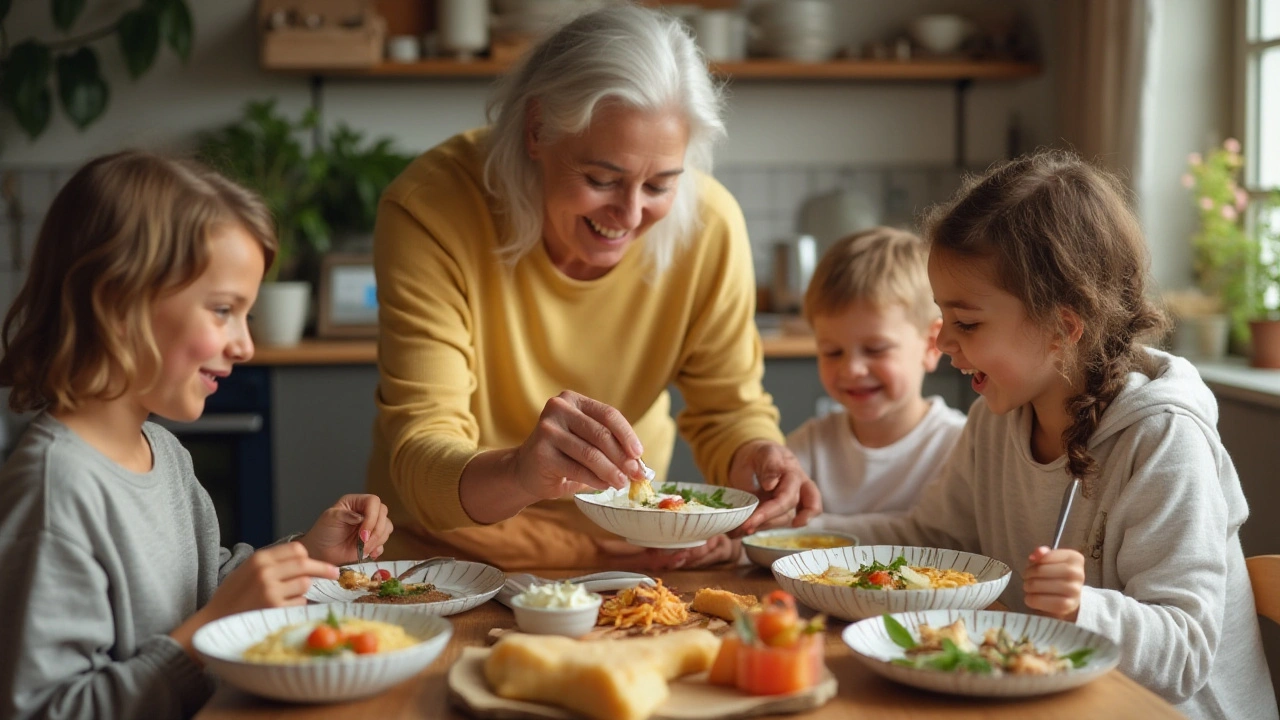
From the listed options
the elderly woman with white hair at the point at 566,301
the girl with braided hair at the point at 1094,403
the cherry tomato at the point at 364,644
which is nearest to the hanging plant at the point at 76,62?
the elderly woman with white hair at the point at 566,301

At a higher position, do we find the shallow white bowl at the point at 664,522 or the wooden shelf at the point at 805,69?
the wooden shelf at the point at 805,69

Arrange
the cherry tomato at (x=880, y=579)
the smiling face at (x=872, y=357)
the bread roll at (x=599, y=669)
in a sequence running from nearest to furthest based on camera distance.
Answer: the bread roll at (x=599, y=669)
the cherry tomato at (x=880, y=579)
the smiling face at (x=872, y=357)

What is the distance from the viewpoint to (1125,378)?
5.25 feet

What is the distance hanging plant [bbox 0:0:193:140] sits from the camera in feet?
12.3

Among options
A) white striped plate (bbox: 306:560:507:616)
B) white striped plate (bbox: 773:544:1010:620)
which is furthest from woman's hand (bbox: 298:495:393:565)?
white striped plate (bbox: 773:544:1010:620)

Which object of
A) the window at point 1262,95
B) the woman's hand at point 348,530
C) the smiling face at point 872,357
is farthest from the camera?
the window at point 1262,95

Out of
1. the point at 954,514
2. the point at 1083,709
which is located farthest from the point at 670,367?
the point at 1083,709

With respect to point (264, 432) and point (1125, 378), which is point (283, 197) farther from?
point (1125, 378)

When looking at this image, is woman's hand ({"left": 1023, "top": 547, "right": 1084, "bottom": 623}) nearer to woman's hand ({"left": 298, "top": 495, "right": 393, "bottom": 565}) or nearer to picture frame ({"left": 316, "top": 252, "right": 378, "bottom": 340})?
woman's hand ({"left": 298, "top": 495, "right": 393, "bottom": 565})

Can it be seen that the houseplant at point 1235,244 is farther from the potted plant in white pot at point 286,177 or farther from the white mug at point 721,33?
the potted plant in white pot at point 286,177

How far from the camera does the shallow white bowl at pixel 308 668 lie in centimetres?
108

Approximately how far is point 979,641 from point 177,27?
335 centimetres

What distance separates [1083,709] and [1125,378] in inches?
23.6

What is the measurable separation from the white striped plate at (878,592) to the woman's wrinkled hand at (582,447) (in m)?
0.22
